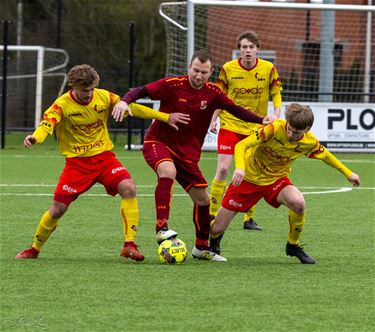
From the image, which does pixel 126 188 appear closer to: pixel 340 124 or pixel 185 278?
pixel 185 278

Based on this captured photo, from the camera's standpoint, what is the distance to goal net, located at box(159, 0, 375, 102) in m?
22.5

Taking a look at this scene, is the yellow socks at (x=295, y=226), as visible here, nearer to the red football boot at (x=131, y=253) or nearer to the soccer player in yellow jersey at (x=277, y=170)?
the soccer player in yellow jersey at (x=277, y=170)

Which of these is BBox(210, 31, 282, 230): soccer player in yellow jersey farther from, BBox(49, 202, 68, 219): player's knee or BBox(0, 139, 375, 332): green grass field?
BBox(49, 202, 68, 219): player's knee

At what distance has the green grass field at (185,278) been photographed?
19.6 ft

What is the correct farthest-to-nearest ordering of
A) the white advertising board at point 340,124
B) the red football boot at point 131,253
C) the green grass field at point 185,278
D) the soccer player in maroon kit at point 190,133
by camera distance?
the white advertising board at point 340,124, the soccer player in maroon kit at point 190,133, the red football boot at point 131,253, the green grass field at point 185,278

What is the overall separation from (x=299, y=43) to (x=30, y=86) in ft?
23.3

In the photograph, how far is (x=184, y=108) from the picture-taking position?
879 centimetres

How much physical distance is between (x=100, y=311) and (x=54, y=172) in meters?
11.6

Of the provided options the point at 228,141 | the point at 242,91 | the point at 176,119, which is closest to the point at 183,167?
the point at 176,119

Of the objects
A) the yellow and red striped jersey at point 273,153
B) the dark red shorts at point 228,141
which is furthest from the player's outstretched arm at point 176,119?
the dark red shorts at point 228,141

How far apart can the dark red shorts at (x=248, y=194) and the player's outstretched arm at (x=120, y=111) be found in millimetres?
1082

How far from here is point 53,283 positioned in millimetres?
7113

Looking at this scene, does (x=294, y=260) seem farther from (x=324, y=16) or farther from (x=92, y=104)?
(x=324, y=16)

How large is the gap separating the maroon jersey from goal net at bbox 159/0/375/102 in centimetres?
1229
